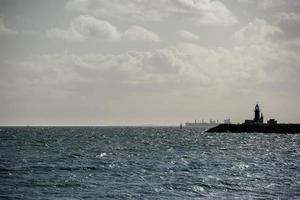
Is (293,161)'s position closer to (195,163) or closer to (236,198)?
(195,163)

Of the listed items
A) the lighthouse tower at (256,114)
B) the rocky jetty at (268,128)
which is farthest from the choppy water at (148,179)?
the lighthouse tower at (256,114)

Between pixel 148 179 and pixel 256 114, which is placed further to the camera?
pixel 256 114

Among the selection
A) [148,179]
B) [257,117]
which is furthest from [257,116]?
[148,179]

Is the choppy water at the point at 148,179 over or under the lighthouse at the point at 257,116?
under

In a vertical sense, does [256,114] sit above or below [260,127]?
above

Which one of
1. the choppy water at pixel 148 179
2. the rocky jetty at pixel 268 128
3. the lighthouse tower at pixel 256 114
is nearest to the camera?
the choppy water at pixel 148 179

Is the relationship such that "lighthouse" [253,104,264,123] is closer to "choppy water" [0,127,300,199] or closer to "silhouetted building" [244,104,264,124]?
"silhouetted building" [244,104,264,124]

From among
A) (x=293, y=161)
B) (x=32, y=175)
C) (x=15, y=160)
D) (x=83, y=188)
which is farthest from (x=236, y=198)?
(x=15, y=160)

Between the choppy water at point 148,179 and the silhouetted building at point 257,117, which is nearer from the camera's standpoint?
the choppy water at point 148,179

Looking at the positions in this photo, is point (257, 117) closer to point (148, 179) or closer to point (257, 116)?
point (257, 116)

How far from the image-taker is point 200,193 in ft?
117

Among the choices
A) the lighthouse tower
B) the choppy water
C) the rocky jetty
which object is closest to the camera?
the choppy water

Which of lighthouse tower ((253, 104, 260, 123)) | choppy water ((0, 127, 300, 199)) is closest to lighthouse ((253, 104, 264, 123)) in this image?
lighthouse tower ((253, 104, 260, 123))

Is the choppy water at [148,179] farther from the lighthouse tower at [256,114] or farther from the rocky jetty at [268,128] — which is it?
the lighthouse tower at [256,114]
